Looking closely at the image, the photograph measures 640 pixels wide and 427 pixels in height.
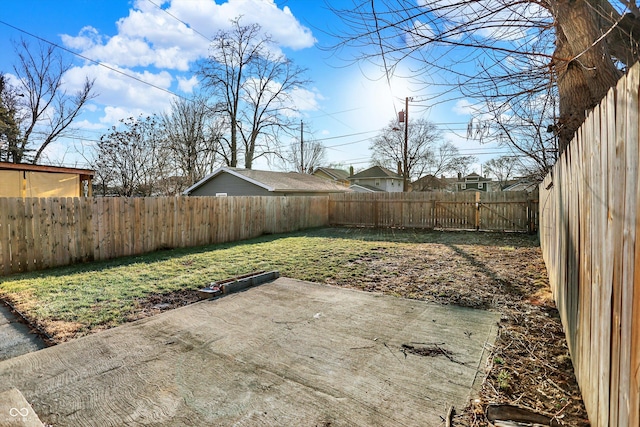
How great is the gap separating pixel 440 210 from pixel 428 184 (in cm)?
2646

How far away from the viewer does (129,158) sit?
16797 millimetres

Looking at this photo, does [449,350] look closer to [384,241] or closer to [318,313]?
[318,313]

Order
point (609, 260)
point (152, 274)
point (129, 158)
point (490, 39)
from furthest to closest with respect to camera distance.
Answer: point (129, 158)
point (152, 274)
point (490, 39)
point (609, 260)

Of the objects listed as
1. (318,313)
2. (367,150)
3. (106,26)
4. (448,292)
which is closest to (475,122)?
(448,292)

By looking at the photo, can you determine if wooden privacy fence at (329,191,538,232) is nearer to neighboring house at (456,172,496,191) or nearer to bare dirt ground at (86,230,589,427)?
bare dirt ground at (86,230,589,427)

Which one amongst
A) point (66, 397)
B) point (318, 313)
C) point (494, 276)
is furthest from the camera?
point (494, 276)

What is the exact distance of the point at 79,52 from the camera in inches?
467

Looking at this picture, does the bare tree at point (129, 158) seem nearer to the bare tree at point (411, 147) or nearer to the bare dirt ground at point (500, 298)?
the bare dirt ground at point (500, 298)

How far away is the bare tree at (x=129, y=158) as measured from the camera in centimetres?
1656

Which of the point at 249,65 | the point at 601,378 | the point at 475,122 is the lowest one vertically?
the point at 601,378

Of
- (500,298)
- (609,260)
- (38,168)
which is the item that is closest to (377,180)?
(38,168)

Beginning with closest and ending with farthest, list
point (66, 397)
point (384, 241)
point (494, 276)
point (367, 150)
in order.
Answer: point (66, 397), point (494, 276), point (384, 241), point (367, 150)

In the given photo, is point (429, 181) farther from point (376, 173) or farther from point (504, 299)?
point (504, 299)

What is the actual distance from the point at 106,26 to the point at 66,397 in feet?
40.4
